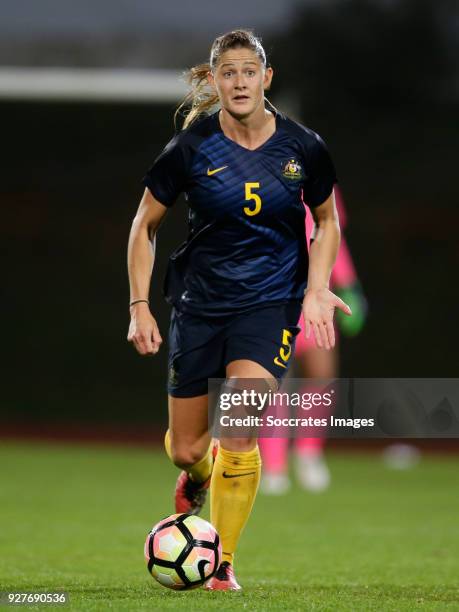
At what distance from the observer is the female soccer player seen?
4621mm

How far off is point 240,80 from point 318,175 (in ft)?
1.70

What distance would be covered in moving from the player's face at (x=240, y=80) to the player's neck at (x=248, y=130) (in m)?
0.08

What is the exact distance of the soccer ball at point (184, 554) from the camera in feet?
14.0

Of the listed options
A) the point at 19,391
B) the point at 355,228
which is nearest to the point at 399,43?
the point at 355,228

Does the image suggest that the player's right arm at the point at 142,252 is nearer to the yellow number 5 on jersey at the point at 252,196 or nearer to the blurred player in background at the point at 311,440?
the yellow number 5 on jersey at the point at 252,196

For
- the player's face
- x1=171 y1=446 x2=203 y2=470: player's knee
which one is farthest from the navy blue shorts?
the player's face

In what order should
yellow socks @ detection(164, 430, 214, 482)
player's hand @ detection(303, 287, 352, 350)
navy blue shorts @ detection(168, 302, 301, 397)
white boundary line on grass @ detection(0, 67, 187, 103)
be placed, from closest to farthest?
player's hand @ detection(303, 287, 352, 350)
navy blue shorts @ detection(168, 302, 301, 397)
yellow socks @ detection(164, 430, 214, 482)
white boundary line on grass @ detection(0, 67, 187, 103)

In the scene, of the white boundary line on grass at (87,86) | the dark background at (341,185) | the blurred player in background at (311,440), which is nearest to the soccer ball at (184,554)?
the blurred player in background at (311,440)

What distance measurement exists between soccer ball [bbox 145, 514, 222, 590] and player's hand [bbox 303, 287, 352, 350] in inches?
32.7

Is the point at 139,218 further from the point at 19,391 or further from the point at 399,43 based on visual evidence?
the point at 399,43

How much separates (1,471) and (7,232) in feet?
19.8

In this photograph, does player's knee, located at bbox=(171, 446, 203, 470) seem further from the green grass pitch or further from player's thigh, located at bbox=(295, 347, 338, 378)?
player's thigh, located at bbox=(295, 347, 338, 378)

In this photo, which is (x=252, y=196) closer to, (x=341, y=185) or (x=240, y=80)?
(x=240, y=80)

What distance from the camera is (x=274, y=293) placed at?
4.81m
